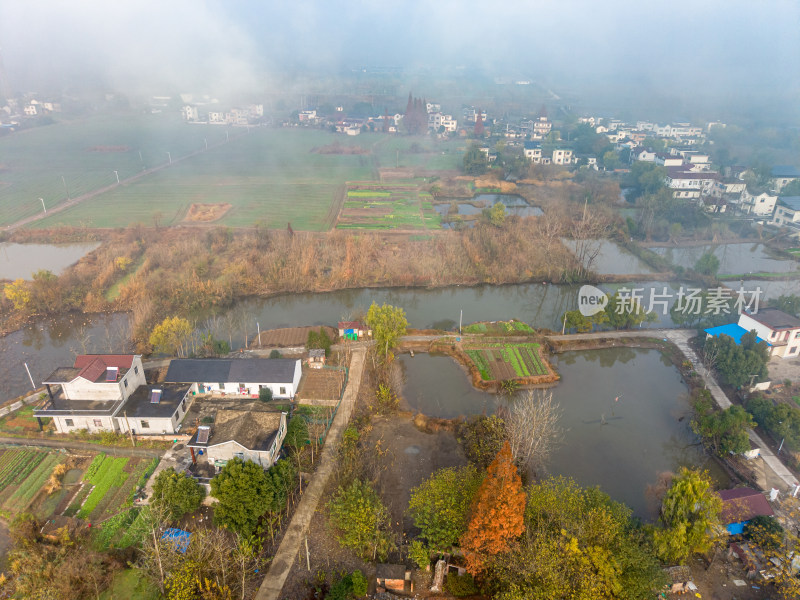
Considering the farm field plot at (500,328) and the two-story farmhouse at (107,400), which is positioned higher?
the two-story farmhouse at (107,400)

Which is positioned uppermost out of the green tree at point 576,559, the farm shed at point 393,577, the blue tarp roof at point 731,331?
the green tree at point 576,559

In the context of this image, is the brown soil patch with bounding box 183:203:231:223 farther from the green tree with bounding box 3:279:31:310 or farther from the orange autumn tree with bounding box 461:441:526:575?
the orange autumn tree with bounding box 461:441:526:575

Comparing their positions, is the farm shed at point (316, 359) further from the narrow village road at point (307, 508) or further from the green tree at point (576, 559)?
the green tree at point (576, 559)

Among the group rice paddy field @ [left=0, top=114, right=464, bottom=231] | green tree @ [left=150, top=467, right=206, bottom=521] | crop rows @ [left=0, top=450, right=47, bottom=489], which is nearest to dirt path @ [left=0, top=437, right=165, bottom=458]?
crop rows @ [left=0, top=450, right=47, bottom=489]

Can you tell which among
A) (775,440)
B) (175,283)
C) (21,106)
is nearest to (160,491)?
(175,283)

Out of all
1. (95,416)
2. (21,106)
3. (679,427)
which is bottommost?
(679,427)

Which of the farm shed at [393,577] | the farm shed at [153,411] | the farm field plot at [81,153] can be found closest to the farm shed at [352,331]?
the farm shed at [153,411]

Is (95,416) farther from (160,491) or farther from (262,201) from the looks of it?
(262,201)
